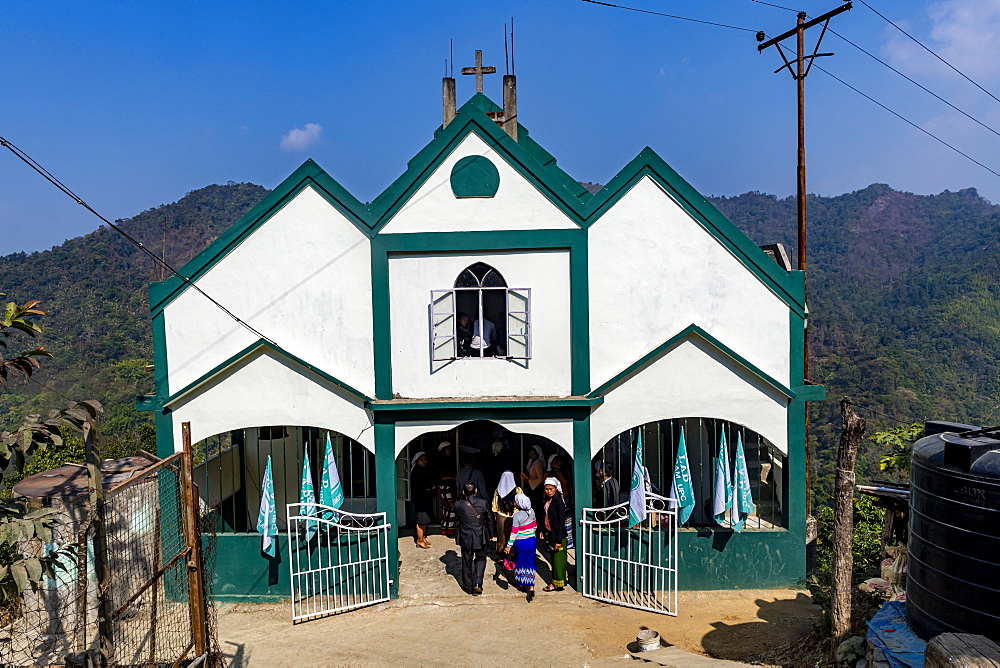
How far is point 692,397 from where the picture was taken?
10.5m

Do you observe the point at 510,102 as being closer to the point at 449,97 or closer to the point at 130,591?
the point at 449,97

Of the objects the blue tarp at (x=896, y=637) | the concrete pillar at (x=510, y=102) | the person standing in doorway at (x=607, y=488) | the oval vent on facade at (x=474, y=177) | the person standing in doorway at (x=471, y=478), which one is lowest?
the blue tarp at (x=896, y=637)

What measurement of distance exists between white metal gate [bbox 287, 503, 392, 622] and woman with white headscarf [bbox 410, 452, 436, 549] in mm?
1623

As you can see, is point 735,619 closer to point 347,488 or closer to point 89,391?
point 347,488

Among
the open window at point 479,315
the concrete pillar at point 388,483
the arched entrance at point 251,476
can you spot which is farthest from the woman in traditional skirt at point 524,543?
the arched entrance at point 251,476

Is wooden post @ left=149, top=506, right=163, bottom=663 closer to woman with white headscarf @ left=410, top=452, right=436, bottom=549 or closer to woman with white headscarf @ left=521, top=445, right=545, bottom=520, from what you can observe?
woman with white headscarf @ left=410, top=452, right=436, bottom=549

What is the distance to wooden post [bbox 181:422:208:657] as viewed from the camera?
6410 mm

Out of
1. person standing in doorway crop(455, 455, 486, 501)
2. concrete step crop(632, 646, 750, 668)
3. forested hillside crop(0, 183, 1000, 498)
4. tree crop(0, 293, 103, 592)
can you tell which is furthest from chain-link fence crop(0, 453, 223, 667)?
forested hillside crop(0, 183, 1000, 498)

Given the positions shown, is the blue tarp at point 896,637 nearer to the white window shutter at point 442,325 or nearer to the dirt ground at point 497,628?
the dirt ground at point 497,628

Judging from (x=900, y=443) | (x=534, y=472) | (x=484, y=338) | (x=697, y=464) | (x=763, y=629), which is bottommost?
(x=763, y=629)

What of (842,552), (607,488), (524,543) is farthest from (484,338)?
(842,552)

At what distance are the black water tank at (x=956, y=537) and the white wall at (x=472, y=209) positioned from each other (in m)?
5.66

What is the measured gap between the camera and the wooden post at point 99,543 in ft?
17.1

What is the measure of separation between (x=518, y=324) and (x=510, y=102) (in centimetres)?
651
